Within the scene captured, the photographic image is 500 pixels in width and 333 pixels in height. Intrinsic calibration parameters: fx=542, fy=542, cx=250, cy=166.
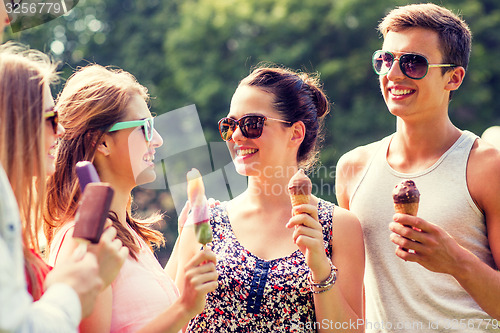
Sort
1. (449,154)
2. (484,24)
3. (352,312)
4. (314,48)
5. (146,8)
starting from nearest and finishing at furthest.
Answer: (352,312) → (449,154) → (484,24) → (314,48) → (146,8)

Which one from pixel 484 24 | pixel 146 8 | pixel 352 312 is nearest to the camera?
pixel 352 312

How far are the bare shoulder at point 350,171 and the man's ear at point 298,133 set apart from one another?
1.25ft

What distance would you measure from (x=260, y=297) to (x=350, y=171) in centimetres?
119

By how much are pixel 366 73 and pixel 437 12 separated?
18262 mm

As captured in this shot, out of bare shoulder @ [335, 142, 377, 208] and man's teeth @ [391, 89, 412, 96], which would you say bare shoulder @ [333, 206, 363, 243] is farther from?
man's teeth @ [391, 89, 412, 96]

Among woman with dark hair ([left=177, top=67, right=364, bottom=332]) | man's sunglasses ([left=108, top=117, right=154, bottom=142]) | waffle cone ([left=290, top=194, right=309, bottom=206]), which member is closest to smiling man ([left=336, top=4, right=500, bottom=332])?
woman with dark hair ([left=177, top=67, right=364, bottom=332])

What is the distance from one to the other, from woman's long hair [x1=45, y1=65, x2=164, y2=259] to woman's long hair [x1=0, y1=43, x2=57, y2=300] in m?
0.61

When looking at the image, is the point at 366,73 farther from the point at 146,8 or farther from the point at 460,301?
the point at 460,301

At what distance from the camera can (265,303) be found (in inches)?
123

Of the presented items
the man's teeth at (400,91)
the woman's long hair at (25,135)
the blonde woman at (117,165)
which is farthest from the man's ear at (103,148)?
the man's teeth at (400,91)

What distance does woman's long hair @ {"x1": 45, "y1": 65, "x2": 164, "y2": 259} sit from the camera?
115 inches

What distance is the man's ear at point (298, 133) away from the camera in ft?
12.0

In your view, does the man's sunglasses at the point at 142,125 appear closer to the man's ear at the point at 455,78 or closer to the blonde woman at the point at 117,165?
the blonde woman at the point at 117,165

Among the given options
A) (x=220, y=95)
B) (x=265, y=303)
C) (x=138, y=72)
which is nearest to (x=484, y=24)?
(x=220, y=95)
